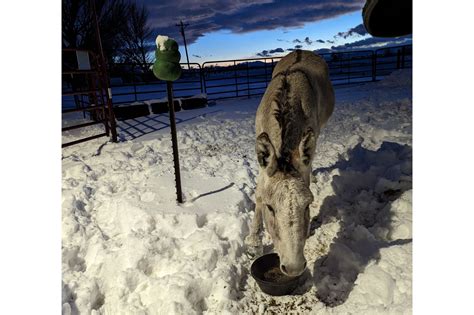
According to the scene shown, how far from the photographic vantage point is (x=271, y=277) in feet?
9.41

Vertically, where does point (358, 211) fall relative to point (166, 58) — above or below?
below

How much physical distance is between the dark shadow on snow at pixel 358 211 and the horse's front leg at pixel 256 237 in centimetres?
59

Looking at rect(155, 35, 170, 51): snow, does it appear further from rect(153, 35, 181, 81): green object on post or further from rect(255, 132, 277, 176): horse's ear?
rect(255, 132, 277, 176): horse's ear

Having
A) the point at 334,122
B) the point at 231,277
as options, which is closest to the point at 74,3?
the point at 334,122

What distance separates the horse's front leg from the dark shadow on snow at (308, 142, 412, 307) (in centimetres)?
59

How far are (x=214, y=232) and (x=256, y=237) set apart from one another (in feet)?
1.55

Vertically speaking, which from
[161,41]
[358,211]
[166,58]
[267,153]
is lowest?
[358,211]

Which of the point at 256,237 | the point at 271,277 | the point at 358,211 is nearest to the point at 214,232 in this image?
the point at 256,237

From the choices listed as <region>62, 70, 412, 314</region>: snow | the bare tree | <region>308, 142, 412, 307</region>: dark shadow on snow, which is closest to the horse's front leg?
<region>62, 70, 412, 314</region>: snow

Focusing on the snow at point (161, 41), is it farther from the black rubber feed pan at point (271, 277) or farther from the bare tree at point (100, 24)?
the bare tree at point (100, 24)

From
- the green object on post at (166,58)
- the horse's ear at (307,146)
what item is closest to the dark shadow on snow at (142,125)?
the green object on post at (166,58)

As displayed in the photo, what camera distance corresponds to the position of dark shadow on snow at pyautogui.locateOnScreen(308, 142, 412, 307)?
287cm

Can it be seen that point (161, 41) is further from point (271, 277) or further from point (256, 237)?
point (271, 277)

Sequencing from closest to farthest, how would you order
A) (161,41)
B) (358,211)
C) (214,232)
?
(161,41) → (214,232) → (358,211)
